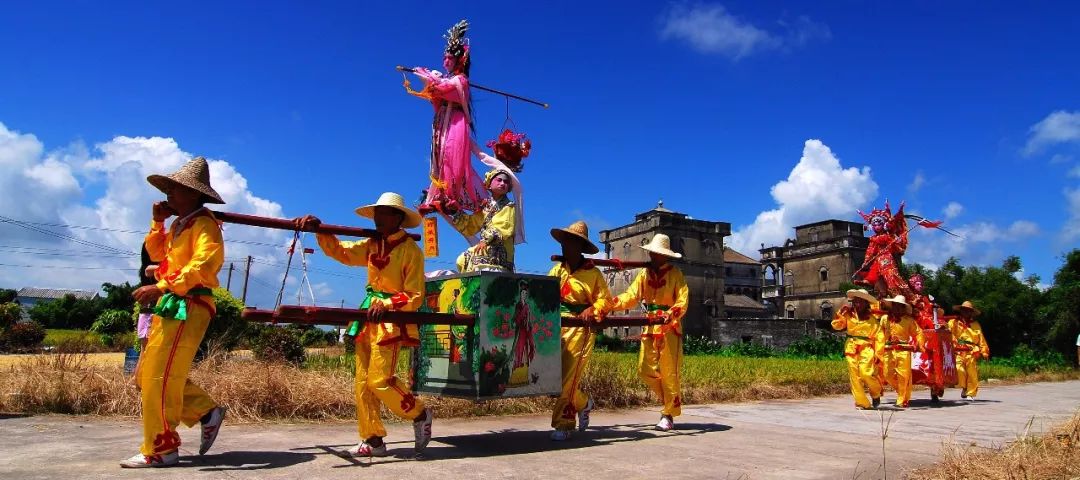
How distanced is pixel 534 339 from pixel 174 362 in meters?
2.64

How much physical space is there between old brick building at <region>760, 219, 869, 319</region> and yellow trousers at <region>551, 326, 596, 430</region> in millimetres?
45113

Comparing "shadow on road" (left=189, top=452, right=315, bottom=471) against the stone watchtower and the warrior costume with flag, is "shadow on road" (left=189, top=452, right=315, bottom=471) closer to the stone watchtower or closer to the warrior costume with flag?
the warrior costume with flag

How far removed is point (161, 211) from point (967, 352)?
45.1 feet

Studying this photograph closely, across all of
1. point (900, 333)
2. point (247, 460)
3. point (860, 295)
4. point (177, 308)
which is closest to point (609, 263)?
point (247, 460)

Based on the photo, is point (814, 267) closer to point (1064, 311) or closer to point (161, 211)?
point (1064, 311)

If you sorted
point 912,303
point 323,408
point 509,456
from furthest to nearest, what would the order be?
point 912,303, point 323,408, point 509,456

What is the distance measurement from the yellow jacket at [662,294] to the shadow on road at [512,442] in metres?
1.03

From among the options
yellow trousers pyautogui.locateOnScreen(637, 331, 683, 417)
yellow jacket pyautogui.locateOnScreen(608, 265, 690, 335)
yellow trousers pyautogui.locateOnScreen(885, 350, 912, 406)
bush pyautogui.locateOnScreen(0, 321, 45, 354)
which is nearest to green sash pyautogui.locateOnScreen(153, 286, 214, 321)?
yellow jacket pyautogui.locateOnScreen(608, 265, 690, 335)

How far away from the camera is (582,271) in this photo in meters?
6.95

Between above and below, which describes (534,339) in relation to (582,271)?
below

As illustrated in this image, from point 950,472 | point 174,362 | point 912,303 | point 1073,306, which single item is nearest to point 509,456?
point 174,362

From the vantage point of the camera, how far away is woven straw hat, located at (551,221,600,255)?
22.5 ft

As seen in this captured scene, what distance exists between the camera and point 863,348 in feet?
34.5

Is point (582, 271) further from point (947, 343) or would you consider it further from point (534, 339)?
point (947, 343)
